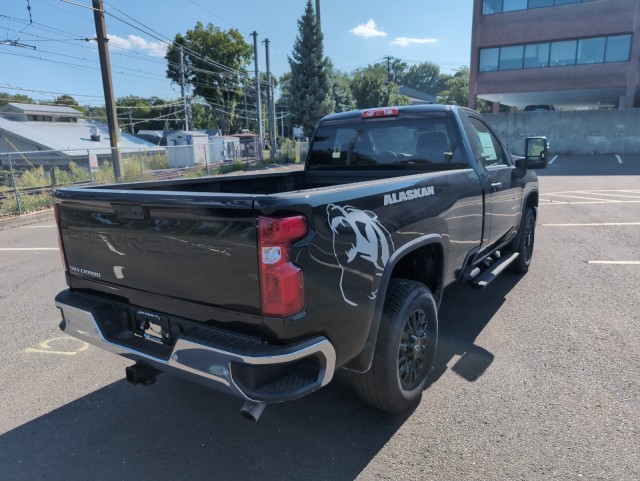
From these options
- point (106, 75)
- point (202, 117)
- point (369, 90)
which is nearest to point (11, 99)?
point (202, 117)

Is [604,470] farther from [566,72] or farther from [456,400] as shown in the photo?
[566,72]

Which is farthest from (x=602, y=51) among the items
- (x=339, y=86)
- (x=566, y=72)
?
(x=339, y=86)

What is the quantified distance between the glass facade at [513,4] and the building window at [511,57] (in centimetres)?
232

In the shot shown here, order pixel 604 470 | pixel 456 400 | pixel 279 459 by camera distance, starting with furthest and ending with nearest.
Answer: pixel 456 400 → pixel 279 459 → pixel 604 470

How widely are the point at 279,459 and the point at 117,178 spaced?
51.9 ft

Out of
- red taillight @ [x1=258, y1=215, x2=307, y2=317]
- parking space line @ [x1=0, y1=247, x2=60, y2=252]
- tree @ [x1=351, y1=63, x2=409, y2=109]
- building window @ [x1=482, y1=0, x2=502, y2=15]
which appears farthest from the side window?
tree @ [x1=351, y1=63, x2=409, y2=109]

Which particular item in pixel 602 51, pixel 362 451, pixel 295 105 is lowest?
pixel 362 451

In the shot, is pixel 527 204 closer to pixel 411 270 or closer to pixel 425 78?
pixel 411 270

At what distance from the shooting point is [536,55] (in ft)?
95.6

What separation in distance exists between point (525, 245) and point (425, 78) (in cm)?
14100

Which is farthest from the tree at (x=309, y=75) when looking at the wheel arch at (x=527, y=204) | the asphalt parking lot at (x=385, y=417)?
the asphalt parking lot at (x=385, y=417)

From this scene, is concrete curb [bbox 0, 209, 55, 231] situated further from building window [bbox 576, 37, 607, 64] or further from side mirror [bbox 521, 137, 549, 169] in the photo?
building window [bbox 576, 37, 607, 64]

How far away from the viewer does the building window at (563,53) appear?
28270 millimetres

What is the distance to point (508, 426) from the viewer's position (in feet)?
9.51
